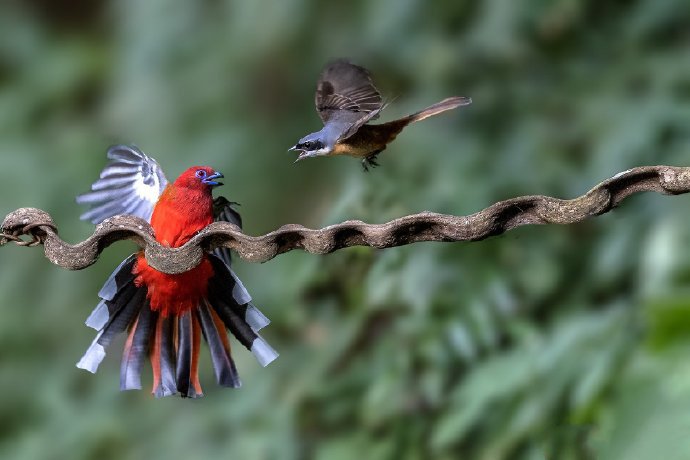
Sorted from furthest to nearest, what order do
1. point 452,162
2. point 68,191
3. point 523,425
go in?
point 68,191, point 452,162, point 523,425

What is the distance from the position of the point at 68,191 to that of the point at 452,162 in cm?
61

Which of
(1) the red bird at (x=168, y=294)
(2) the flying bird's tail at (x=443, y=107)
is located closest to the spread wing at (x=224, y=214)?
(1) the red bird at (x=168, y=294)

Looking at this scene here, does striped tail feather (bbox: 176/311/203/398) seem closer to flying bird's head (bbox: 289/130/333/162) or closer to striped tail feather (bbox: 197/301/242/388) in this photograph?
striped tail feather (bbox: 197/301/242/388)

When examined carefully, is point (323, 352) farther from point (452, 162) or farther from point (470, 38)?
point (470, 38)

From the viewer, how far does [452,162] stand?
1487 millimetres

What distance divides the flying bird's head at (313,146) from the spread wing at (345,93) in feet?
0.07

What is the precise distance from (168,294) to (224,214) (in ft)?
0.18

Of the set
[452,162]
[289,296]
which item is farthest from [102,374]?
[452,162]

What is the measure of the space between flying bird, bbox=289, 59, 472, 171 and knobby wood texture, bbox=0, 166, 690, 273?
31mm

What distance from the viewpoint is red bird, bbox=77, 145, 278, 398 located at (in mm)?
464

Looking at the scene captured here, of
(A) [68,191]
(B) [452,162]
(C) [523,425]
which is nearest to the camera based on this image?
(C) [523,425]

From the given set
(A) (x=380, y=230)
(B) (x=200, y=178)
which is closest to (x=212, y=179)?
(B) (x=200, y=178)

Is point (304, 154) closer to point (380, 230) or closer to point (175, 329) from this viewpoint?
point (380, 230)

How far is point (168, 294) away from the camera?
19.3 inches
